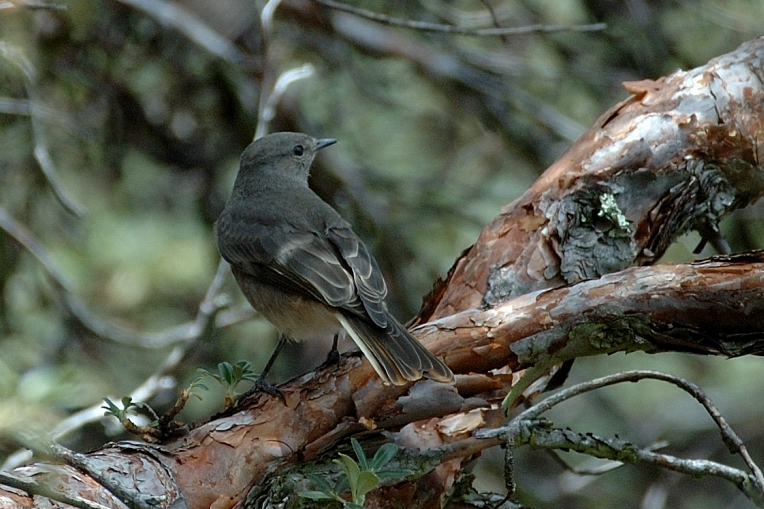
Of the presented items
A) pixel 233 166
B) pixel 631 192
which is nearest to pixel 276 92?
pixel 233 166

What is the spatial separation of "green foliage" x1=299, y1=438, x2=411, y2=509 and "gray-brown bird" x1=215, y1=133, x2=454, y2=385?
0.33 metres

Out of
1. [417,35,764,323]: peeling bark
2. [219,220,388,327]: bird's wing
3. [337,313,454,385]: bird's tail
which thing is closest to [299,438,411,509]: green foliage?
[337,313,454,385]: bird's tail

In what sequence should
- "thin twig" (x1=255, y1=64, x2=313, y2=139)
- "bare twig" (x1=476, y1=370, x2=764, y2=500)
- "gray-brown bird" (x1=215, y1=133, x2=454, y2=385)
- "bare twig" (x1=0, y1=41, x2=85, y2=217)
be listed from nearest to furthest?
"bare twig" (x1=476, y1=370, x2=764, y2=500), "gray-brown bird" (x1=215, y1=133, x2=454, y2=385), "bare twig" (x1=0, y1=41, x2=85, y2=217), "thin twig" (x1=255, y1=64, x2=313, y2=139)

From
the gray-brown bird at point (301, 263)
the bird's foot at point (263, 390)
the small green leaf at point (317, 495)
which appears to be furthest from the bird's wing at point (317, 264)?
the small green leaf at point (317, 495)

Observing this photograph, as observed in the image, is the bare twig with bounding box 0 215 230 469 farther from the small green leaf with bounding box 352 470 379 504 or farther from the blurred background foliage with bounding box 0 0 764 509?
the small green leaf with bounding box 352 470 379 504

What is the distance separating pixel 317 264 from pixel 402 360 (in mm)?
1150

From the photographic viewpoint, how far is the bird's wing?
12.8 ft

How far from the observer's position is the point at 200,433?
3184 millimetres

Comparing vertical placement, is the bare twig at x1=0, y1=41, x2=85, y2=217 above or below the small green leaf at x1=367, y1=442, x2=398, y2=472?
above

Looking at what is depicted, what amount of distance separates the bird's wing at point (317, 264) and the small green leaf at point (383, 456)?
0.76m

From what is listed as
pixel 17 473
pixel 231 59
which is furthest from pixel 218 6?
pixel 17 473

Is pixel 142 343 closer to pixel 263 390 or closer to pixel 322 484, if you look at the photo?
pixel 263 390

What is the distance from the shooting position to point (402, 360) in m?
3.13

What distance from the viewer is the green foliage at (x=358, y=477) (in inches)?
105
